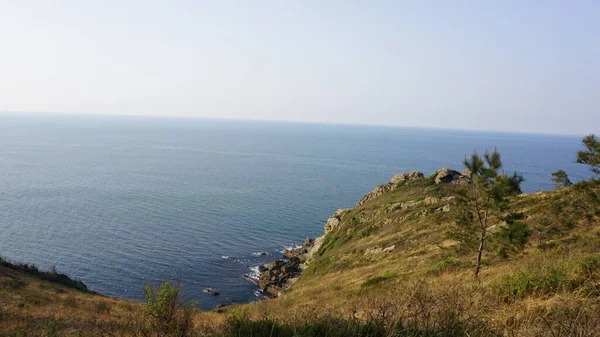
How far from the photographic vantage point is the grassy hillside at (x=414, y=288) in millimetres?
6547

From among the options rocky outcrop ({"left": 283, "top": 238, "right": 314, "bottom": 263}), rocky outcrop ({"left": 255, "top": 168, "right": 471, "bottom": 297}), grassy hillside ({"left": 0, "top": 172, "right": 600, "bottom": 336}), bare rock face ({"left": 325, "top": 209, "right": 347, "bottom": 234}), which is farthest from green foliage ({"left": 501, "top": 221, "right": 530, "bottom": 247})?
rocky outcrop ({"left": 283, "top": 238, "right": 314, "bottom": 263})

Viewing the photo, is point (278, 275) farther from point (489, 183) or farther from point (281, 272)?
point (489, 183)

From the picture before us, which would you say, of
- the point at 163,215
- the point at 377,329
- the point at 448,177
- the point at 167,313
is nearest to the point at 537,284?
the point at 377,329

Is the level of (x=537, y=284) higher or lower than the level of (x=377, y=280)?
higher

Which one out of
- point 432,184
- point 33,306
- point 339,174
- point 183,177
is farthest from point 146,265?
point 339,174

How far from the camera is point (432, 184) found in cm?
6053

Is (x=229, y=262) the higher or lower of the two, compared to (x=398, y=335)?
lower

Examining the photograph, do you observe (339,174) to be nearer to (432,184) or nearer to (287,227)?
(287,227)

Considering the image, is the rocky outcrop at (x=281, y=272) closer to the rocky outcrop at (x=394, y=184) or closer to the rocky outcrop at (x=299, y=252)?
the rocky outcrop at (x=299, y=252)

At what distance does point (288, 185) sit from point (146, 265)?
2515 inches

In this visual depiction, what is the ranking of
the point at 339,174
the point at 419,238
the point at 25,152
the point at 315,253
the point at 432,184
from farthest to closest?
the point at 25,152, the point at 339,174, the point at 432,184, the point at 315,253, the point at 419,238

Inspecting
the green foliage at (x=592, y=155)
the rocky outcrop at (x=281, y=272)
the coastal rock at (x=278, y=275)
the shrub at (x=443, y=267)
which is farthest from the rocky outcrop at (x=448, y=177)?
the green foliage at (x=592, y=155)

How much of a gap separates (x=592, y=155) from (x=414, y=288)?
1763 cm

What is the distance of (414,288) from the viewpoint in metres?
9.46
